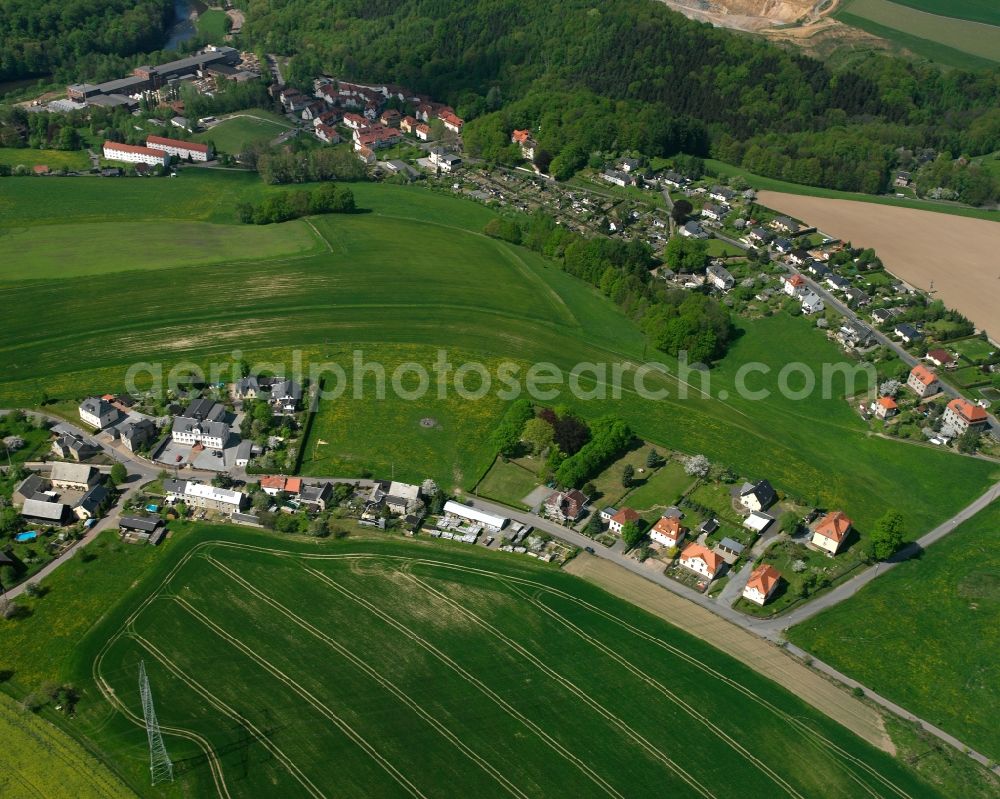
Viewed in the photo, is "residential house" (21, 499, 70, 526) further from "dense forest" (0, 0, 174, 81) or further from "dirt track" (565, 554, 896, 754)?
"dense forest" (0, 0, 174, 81)

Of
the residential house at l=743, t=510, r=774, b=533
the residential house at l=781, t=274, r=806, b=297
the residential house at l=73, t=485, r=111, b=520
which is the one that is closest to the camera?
the residential house at l=73, t=485, r=111, b=520

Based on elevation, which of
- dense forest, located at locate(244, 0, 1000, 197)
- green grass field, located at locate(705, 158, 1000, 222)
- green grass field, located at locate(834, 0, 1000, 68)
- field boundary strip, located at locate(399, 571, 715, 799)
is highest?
green grass field, located at locate(834, 0, 1000, 68)

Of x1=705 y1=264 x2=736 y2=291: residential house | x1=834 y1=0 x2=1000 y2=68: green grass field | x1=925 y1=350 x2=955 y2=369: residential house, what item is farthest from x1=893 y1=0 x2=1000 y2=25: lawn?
x1=925 y1=350 x2=955 y2=369: residential house

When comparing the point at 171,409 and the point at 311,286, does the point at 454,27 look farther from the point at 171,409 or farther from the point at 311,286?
the point at 171,409

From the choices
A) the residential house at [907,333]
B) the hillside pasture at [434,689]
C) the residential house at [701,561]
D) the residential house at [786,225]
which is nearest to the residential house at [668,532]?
the residential house at [701,561]

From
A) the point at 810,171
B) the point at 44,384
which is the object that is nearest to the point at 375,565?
the point at 44,384

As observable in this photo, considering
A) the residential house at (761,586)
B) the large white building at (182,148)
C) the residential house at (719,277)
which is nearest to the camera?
the residential house at (761,586)

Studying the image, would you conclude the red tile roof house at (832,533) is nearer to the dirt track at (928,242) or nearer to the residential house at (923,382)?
the residential house at (923,382)
